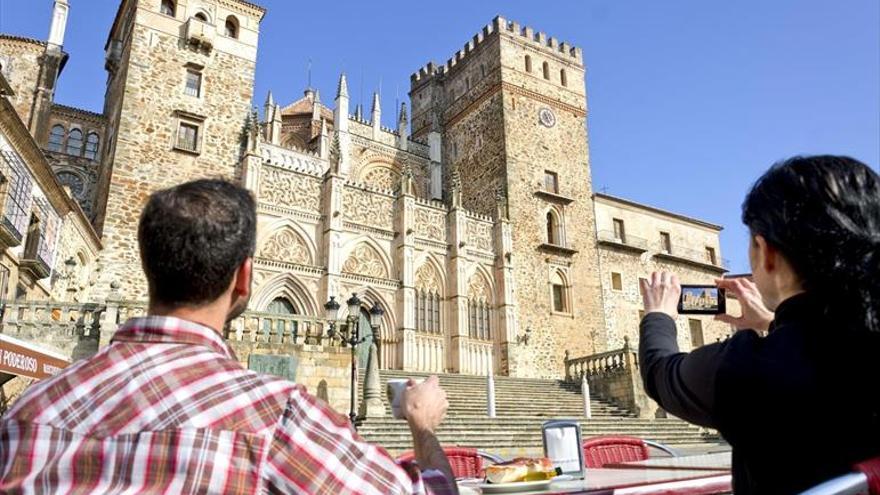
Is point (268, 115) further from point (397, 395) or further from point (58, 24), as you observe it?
point (397, 395)

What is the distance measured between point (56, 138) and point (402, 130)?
16.1 m

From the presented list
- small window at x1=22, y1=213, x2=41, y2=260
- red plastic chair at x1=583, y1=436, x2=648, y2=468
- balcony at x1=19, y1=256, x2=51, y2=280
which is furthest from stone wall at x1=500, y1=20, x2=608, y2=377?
red plastic chair at x1=583, y1=436, x2=648, y2=468

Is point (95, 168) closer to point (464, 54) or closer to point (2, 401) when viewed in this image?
point (2, 401)

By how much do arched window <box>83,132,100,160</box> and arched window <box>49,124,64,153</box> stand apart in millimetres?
832

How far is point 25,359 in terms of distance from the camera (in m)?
7.71

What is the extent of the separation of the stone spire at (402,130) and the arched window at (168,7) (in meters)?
13.1

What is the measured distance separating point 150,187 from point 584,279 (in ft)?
56.2

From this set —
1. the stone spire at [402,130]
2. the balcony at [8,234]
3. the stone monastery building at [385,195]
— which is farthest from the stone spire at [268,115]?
the balcony at [8,234]

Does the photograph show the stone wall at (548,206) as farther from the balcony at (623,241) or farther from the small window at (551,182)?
the balcony at (623,241)

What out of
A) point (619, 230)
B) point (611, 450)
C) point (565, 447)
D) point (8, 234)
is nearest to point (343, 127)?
point (619, 230)

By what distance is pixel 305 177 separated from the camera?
21219mm

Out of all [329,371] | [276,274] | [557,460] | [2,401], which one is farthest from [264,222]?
[557,460]

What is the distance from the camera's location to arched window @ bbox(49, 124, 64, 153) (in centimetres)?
2158

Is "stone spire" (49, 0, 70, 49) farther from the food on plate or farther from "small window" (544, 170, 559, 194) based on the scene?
the food on plate
